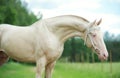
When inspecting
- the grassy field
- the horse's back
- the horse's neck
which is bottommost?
the grassy field

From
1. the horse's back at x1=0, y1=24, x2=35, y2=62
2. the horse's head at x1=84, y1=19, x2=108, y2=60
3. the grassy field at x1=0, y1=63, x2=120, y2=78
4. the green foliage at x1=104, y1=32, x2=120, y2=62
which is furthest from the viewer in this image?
the green foliage at x1=104, y1=32, x2=120, y2=62

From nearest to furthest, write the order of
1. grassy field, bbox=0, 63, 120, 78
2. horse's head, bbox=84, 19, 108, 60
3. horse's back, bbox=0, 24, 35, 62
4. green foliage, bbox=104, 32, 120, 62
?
horse's head, bbox=84, 19, 108, 60 → horse's back, bbox=0, 24, 35, 62 → grassy field, bbox=0, 63, 120, 78 → green foliage, bbox=104, 32, 120, 62

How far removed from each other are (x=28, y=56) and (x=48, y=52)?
0.25 meters

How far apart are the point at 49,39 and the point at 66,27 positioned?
0.23 m

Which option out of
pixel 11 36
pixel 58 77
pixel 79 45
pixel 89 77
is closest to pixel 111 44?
pixel 79 45

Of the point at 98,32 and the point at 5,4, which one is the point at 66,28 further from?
the point at 5,4

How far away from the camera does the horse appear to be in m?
3.32

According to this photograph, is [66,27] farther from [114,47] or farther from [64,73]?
[114,47]

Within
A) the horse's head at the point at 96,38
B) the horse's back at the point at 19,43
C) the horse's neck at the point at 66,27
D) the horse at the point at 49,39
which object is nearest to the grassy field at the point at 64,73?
the horse's back at the point at 19,43

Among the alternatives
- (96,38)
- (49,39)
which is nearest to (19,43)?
(49,39)

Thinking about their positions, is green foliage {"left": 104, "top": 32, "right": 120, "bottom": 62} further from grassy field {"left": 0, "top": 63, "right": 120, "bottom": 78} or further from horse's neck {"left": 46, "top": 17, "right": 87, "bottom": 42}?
horse's neck {"left": 46, "top": 17, "right": 87, "bottom": 42}

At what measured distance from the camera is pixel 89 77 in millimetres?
7906

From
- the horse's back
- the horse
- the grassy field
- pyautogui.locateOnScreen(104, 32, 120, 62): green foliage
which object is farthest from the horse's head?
pyautogui.locateOnScreen(104, 32, 120, 62): green foliage

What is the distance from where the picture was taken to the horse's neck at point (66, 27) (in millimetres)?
3383
